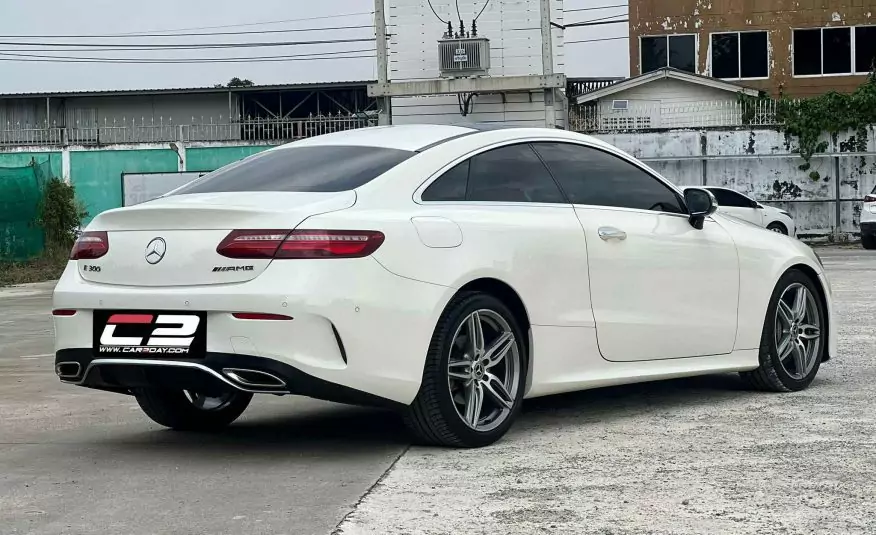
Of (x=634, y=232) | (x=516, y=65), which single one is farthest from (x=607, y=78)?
(x=634, y=232)

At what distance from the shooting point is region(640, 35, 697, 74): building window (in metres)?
38.2

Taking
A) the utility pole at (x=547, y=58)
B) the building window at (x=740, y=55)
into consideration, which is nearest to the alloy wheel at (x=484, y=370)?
the utility pole at (x=547, y=58)

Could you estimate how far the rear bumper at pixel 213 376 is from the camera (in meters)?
5.19

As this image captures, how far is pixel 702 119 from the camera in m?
32.0

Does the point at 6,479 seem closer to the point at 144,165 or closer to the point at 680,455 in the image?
the point at 680,455

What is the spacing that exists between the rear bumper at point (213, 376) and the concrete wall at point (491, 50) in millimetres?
27311

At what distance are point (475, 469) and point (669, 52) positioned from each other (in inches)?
1367

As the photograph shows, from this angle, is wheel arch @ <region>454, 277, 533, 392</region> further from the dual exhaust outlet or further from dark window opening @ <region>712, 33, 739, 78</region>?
dark window opening @ <region>712, 33, 739, 78</region>

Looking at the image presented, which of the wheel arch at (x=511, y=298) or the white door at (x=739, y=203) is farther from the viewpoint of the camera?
the white door at (x=739, y=203)

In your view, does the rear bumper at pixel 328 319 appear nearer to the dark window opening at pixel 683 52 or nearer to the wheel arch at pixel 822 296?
the wheel arch at pixel 822 296

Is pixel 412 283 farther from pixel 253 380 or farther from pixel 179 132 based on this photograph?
pixel 179 132

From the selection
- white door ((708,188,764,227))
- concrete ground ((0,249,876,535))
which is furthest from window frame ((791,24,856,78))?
concrete ground ((0,249,876,535))

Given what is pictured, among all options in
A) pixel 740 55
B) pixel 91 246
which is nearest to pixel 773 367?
pixel 91 246

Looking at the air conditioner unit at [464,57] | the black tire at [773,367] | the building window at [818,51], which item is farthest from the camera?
the building window at [818,51]
